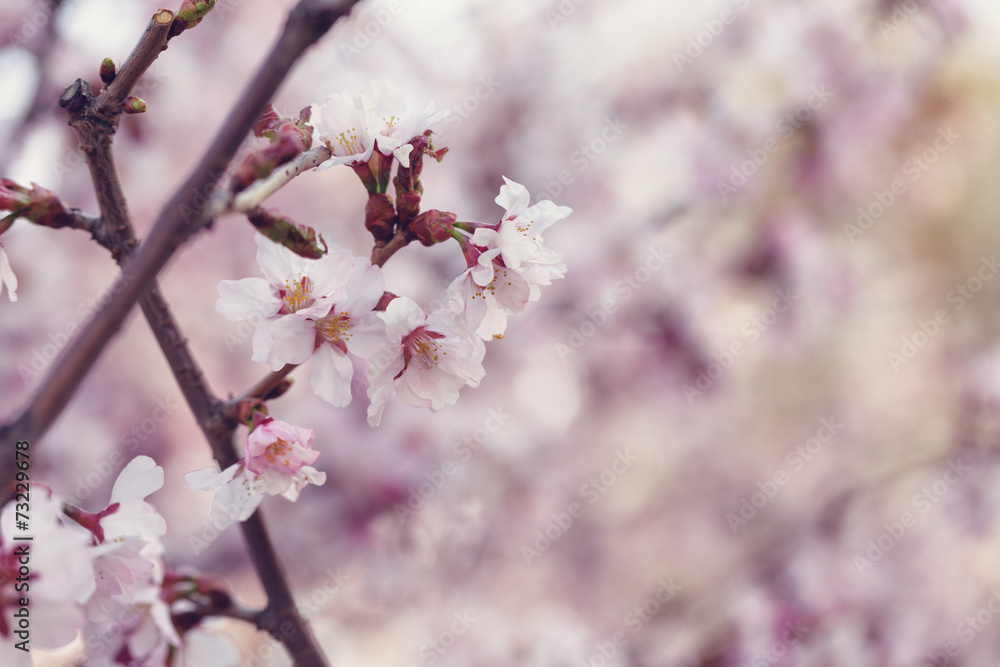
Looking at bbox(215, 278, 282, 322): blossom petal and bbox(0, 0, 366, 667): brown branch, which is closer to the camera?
bbox(0, 0, 366, 667): brown branch

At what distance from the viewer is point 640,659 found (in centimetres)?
170

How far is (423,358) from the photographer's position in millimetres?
590

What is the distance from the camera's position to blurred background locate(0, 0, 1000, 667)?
1.96 metres

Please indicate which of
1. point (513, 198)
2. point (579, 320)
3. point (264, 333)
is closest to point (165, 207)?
point (264, 333)

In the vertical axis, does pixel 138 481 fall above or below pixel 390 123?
below

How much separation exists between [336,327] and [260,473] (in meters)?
0.14

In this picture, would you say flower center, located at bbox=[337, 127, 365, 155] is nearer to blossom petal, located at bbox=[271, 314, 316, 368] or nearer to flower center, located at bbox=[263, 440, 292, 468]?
blossom petal, located at bbox=[271, 314, 316, 368]

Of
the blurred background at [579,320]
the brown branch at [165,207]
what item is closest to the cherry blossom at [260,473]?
the brown branch at [165,207]

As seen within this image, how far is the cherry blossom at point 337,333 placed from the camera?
0.55 metres

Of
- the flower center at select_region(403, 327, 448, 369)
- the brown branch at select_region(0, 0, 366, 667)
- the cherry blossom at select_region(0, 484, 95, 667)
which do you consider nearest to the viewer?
the brown branch at select_region(0, 0, 366, 667)

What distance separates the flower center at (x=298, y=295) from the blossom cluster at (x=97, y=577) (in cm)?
19

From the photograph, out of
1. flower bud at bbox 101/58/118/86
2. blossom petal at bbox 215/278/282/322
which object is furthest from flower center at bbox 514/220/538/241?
flower bud at bbox 101/58/118/86

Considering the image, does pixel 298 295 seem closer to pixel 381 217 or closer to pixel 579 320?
pixel 381 217

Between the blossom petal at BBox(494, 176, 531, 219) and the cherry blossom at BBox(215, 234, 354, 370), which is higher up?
the blossom petal at BBox(494, 176, 531, 219)
